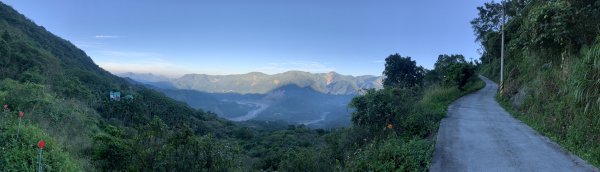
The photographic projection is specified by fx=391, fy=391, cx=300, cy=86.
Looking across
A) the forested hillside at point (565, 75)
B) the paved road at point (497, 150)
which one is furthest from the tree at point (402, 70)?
the paved road at point (497, 150)

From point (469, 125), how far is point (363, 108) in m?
3.23

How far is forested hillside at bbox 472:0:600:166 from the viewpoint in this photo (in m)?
7.30


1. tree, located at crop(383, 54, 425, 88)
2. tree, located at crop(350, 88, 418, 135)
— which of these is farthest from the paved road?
tree, located at crop(383, 54, 425, 88)

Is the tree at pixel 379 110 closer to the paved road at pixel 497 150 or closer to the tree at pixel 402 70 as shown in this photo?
the paved road at pixel 497 150

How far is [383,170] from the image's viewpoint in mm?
6590

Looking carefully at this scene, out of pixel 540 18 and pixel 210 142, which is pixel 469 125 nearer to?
pixel 540 18

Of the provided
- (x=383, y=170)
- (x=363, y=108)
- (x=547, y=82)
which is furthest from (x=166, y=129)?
(x=547, y=82)

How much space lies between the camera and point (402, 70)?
129 feet

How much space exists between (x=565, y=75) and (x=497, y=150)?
365 centimetres

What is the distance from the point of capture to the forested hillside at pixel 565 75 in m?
7.30

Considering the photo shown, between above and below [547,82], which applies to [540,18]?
above

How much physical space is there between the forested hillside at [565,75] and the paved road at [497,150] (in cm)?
34

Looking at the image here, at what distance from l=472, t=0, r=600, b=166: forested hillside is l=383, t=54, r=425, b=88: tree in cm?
2282

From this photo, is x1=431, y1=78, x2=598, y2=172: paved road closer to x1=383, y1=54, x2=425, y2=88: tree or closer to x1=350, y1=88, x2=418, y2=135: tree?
x1=350, y1=88, x2=418, y2=135: tree
